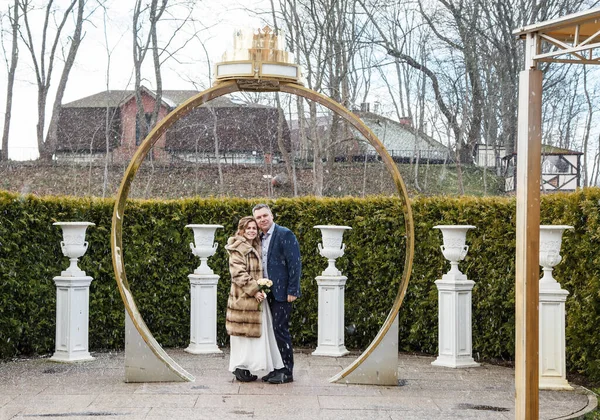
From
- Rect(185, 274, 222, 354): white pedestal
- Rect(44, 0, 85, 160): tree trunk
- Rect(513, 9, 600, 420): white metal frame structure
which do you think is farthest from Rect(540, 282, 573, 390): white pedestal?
Rect(44, 0, 85, 160): tree trunk

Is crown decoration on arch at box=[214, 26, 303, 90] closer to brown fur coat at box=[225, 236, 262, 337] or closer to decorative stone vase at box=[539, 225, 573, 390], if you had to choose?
brown fur coat at box=[225, 236, 262, 337]

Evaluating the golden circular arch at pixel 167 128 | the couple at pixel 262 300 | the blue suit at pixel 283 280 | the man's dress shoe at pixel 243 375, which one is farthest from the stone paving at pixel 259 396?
the golden circular arch at pixel 167 128

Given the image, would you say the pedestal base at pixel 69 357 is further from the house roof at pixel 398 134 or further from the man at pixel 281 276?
the house roof at pixel 398 134

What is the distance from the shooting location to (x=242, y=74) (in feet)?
23.8

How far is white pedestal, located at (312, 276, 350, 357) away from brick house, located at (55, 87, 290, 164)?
14268 millimetres

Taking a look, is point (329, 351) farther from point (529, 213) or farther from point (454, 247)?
point (529, 213)

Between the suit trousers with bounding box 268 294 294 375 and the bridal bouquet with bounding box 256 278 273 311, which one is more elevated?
the bridal bouquet with bounding box 256 278 273 311

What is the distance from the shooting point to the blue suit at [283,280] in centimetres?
757

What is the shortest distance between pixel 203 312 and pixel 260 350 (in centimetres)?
214

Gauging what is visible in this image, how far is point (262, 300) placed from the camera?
24.7 feet

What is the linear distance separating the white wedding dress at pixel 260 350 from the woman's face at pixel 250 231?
1.94ft

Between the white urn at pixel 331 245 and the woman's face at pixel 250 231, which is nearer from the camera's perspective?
the woman's face at pixel 250 231

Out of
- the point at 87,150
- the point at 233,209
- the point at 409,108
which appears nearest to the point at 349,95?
the point at 409,108

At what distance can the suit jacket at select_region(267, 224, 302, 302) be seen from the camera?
24.9 ft
